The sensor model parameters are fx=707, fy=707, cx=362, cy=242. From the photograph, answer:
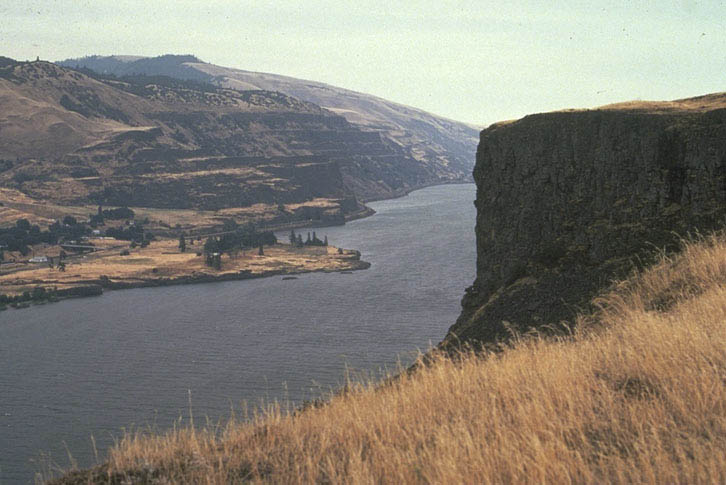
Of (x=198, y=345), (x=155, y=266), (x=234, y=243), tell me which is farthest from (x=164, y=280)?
(x=198, y=345)

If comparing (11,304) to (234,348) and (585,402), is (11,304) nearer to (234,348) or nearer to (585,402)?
(234,348)

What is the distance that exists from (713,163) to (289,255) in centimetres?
11572

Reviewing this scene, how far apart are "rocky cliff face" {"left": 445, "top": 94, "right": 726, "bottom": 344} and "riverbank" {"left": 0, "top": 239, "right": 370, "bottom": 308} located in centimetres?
8343

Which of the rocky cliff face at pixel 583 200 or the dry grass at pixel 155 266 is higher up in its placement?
the rocky cliff face at pixel 583 200

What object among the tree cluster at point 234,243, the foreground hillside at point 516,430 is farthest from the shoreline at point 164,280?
the foreground hillside at point 516,430

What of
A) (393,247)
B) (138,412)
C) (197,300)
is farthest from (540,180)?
(393,247)

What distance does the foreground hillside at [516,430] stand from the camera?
6.04 metres

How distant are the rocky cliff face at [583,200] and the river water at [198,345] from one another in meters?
7.87

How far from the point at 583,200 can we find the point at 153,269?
103701 mm

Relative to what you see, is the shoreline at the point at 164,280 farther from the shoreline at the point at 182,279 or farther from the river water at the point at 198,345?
the river water at the point at 198,345

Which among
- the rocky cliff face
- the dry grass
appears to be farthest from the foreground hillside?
the dry grass

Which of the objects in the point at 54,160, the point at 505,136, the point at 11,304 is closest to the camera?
the point at 505,136

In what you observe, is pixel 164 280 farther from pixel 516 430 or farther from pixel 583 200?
pixel 516 430

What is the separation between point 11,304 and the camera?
99188mm
